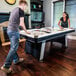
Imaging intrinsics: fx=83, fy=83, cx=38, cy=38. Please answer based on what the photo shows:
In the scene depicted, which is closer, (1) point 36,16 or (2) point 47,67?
(2) point 47,67

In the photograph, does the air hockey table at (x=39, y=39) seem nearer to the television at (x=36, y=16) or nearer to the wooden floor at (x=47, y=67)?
the wooden floor at (x=47, y=67)

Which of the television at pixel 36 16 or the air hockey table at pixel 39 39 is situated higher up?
the television at pixel 36 16

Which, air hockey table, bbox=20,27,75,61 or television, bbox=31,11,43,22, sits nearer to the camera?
air hockey table, bbox=20,27,75,61

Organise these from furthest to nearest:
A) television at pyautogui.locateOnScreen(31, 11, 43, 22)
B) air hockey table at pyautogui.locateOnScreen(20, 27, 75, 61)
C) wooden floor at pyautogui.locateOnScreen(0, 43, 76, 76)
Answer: television at pyautogui.locateOnScreen(31, 11, 43, 22), air hockey table at pyautogui.locateOnScreen(20, 27, 75, 61), wooden floor at pyautogui.locateOnScreen(0, 43, 76, 76)

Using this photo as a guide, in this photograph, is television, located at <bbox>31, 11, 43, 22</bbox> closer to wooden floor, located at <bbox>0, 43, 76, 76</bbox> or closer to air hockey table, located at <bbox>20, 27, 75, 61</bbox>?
air hockey table, located at <bbox>20, 27, 75, 61</bbox>

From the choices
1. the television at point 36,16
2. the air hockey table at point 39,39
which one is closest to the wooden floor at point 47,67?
the air hockey table at point 39,39

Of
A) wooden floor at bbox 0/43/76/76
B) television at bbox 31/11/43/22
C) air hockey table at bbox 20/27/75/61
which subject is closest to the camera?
wooden floor at bbox 0/43/76/76

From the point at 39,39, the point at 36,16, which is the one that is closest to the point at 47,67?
the point at 39,39

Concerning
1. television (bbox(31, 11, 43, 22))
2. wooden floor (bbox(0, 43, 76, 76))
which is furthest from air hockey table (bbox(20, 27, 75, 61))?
television (bbox(31, 11, 43, 22))

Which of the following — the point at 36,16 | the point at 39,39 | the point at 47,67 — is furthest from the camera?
the point at 36,16

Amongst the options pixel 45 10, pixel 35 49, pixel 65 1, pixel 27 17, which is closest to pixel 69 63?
pixel 35 49

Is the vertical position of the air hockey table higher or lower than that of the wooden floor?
higher

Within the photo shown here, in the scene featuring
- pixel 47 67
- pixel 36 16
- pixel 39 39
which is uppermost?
pixel 36 16

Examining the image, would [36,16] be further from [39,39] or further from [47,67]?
[47,67]
